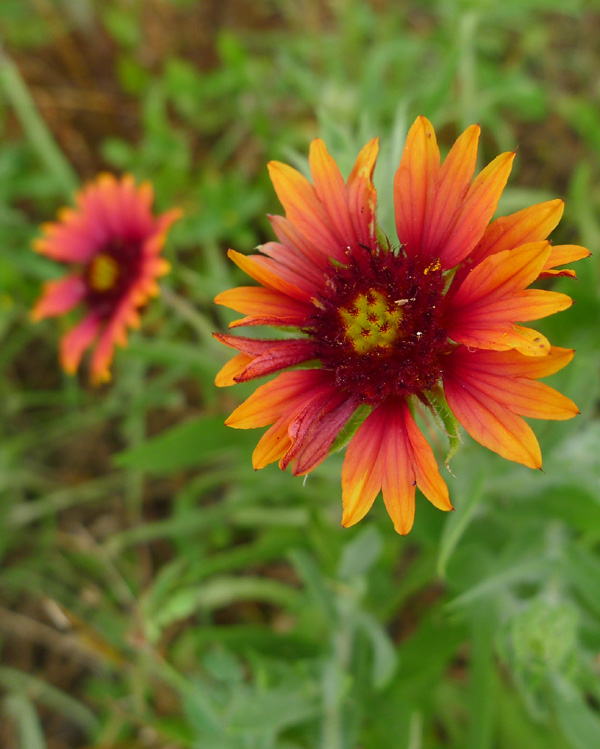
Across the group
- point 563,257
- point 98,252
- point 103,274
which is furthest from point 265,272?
point 98,252

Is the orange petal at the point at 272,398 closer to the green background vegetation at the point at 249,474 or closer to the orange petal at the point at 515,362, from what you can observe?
the orange petal at the point at 515,362

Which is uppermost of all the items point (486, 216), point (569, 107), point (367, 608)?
point (569, 107)

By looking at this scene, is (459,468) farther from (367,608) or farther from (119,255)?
(119,255)

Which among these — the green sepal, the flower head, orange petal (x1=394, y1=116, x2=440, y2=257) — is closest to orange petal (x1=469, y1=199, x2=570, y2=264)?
orange petal (x1=394, y1=116, x2=440, y2=257)

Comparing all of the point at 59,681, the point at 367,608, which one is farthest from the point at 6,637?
the point at 367,608

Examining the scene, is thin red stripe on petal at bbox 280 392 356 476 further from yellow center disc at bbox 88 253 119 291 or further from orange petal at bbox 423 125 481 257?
yellow center disc at bbox 88 253 119 291

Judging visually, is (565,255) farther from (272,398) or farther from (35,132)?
(35,132)
